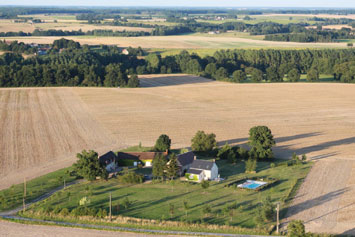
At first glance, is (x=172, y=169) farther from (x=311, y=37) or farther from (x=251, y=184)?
(x=311, y=37)

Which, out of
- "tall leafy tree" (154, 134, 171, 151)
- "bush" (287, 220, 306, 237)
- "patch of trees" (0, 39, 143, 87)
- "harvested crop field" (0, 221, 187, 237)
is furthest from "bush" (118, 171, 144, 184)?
"patch of trees" (0, 39, 143, 87)

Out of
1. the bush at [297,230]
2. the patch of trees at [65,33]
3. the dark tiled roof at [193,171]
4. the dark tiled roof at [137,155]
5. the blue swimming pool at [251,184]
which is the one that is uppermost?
the patch of trees at [65,33]

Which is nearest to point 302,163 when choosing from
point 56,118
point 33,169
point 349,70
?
point 33,169

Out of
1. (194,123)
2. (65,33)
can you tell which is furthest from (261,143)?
(65,33)

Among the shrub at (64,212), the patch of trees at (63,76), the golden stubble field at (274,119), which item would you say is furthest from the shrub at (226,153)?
the patch of trees at (63,76)

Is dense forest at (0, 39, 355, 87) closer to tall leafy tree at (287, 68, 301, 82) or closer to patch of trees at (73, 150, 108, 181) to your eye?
tall leafy tree at (287, 68, 301, 82)

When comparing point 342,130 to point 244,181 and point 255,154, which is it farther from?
point 244,181

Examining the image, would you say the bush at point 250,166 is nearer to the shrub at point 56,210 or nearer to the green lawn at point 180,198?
the green lawn at point 180,198
